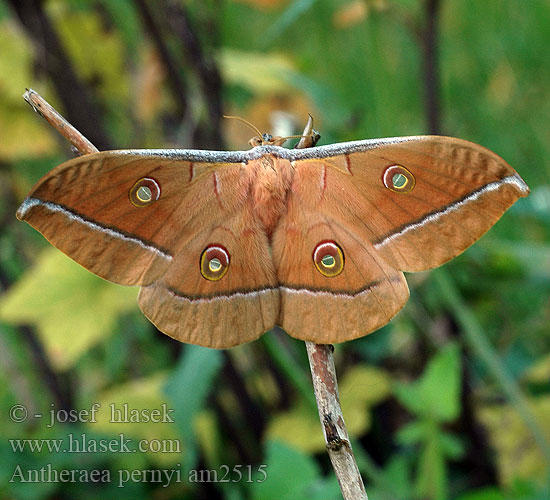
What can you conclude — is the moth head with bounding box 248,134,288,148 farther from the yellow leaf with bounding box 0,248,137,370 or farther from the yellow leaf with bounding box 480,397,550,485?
the yellow leaf with bounding box 480,397,550,485

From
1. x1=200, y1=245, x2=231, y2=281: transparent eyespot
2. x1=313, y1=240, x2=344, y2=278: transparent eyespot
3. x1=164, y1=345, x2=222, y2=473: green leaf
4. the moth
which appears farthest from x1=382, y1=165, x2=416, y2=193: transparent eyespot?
x1=164, y1=345, x2=222, y2=473: green leaf

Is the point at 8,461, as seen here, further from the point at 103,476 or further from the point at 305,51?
the point at 305,51

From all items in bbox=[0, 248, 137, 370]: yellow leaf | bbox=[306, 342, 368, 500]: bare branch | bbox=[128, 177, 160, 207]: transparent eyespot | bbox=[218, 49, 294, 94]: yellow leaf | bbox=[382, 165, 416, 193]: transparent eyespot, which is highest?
bbox=[218, 49, 294, 94]: yellow leaf

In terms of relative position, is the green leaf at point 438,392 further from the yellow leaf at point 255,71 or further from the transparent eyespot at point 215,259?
the yellow leaf at point 255,71

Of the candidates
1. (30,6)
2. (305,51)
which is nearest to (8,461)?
(30,6)

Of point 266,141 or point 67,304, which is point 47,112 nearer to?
point 266,141

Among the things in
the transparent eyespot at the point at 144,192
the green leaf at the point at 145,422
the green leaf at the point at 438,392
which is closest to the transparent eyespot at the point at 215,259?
the transparent eyespot at the point at 144,192

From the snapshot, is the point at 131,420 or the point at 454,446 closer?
the point at 454,446
